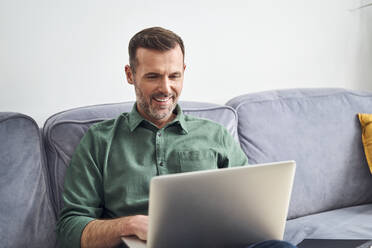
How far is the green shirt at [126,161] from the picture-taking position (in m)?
1.26

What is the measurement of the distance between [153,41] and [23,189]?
0.63 meters

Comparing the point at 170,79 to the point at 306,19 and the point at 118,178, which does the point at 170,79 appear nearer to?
the point at 118,178

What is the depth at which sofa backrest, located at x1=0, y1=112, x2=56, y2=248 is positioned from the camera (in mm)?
1262

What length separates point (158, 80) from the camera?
4.42ft

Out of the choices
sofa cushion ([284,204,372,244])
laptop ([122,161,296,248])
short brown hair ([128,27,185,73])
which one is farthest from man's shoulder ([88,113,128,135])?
sofa cushion ([284,204,372,244])

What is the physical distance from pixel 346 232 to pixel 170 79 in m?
0.87

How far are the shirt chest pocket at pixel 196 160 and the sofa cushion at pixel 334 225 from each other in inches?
16.9

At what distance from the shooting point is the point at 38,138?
1389mm

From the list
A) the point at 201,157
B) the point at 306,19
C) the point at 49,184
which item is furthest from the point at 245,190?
the point at 306,19

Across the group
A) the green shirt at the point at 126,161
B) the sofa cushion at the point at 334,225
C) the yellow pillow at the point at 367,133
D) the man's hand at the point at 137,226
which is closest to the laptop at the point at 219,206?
the man's hand at the point at 137,226

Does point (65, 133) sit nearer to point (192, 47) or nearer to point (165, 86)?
point (165, 86)

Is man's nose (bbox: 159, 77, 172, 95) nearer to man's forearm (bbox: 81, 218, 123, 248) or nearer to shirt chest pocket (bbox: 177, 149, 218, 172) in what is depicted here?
shirt chest pocket (bbox: 177, 149, 218, 172)

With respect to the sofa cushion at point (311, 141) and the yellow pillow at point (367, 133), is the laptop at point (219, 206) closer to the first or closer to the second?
the sofa cushion at point (311, 141)

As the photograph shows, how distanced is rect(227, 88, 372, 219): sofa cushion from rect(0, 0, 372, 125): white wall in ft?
0.98
